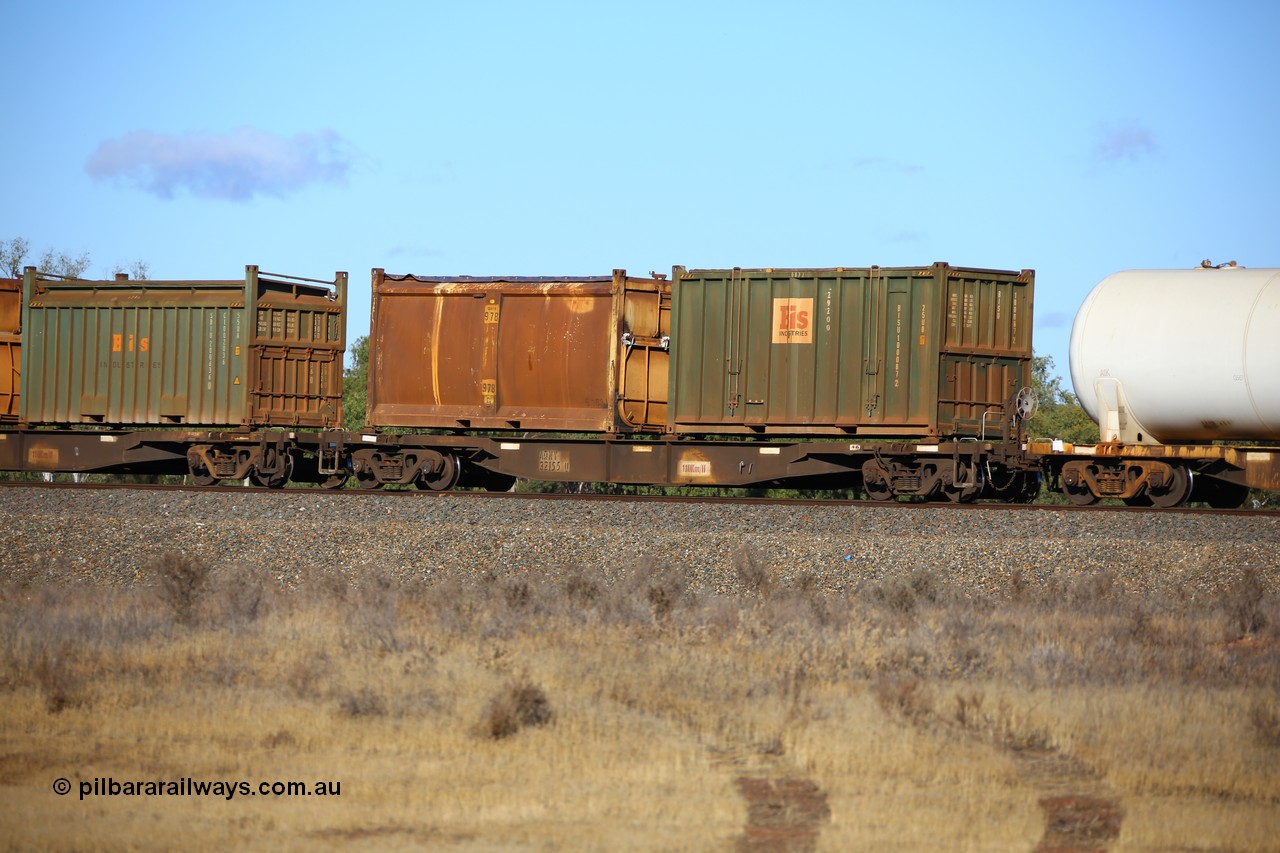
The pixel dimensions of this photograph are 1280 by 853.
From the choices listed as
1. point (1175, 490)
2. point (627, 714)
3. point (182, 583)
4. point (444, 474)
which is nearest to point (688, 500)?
point (444, 474)

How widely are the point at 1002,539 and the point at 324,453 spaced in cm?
1060

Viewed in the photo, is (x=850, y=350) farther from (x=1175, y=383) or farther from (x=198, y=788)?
(x=198, y=788)

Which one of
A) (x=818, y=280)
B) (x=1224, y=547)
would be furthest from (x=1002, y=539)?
(x=818, y=280)

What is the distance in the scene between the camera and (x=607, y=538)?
14.2 meters

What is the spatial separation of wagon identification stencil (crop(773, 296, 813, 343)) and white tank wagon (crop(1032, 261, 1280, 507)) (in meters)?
3.47

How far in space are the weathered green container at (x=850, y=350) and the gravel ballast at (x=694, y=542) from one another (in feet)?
8.17

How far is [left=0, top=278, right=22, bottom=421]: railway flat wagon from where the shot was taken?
2188 centimetres

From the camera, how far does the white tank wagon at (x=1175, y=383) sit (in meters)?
16.1

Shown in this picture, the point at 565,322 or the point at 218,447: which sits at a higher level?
the point at 565,322

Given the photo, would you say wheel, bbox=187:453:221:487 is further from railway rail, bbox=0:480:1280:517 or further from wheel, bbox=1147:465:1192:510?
wheel, bbox=1147:465:1192:510

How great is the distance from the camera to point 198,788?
6984mm

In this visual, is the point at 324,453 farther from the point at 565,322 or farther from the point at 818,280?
the point at 818,280

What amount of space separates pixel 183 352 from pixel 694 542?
411 inches

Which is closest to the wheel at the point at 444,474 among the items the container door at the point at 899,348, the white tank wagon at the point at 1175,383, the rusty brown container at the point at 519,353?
the rusty brown container at the point at 519,353
